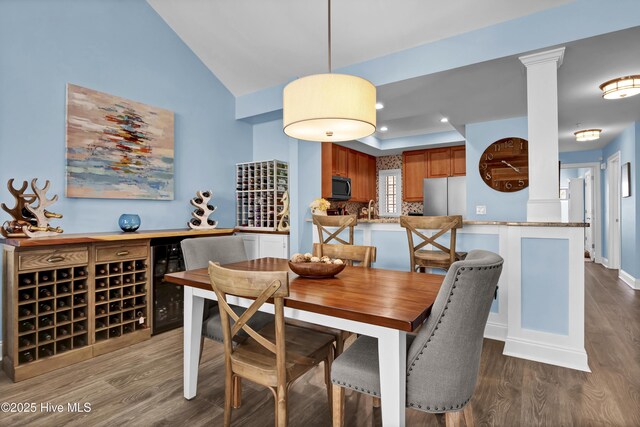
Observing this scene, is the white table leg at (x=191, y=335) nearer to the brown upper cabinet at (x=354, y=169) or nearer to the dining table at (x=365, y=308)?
the dining table at (x=365, y=308)

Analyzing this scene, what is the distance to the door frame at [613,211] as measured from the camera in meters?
5.84

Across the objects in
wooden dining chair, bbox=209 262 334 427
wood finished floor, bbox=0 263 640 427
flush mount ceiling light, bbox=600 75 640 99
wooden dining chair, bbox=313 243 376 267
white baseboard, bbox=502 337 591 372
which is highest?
flush mount ceiling light, bbox=600 75 640 99

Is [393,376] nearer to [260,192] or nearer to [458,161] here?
[260,192]

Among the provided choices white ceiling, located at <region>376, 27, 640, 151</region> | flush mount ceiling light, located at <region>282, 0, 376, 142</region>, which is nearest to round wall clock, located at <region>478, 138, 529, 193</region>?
white ceiling, located at <region>376, 27, 640, 151</region>

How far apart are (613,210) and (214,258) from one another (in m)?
6.98

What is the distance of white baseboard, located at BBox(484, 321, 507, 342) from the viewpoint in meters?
2.86

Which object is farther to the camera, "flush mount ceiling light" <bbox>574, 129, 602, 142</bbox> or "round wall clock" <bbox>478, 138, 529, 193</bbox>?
"flush mount ceiling light" <bbox>574, 129, 602, 142</bbox>

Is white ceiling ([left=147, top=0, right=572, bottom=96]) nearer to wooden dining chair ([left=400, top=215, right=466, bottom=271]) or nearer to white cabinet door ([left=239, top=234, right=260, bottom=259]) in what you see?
wooden dining chair ([left=400, top=215, right=466, bottom=271])

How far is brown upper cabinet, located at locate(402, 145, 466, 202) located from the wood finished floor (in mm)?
3783

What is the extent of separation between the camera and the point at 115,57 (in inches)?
126

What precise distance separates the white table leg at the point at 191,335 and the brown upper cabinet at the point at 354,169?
2.87 m

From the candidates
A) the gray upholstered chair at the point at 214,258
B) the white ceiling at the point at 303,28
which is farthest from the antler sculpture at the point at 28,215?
the white ceiling at the point at 303,28

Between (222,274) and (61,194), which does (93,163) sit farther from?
(222,274)

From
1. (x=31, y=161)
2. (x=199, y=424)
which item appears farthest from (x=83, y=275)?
(x=199, y=424)
